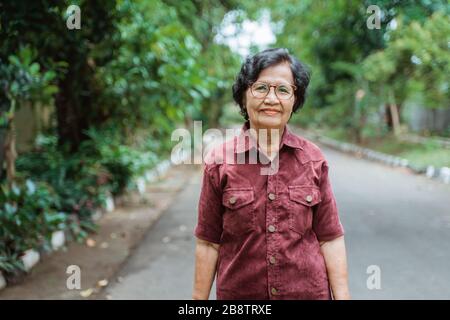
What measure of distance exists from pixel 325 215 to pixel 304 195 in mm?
146

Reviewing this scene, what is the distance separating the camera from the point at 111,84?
21.1 feet

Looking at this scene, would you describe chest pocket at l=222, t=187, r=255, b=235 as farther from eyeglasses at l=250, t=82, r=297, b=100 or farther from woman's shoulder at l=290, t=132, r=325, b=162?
eyeglasses at l=250, t=82, r=297, b=100

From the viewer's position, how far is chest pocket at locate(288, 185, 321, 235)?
161 cm

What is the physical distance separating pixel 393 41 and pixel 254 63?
961 centimetres

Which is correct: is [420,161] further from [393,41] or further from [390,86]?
[390,86]

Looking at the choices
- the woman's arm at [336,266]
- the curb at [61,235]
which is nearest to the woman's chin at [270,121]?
the woman's arm at [336,266]

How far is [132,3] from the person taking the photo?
5230 millimetres

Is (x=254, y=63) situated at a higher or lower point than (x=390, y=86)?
lower

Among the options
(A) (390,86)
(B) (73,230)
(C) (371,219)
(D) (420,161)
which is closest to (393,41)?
(D) (420,161)

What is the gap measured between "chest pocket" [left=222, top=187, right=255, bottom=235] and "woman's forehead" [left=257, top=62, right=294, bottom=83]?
1.29 ft
